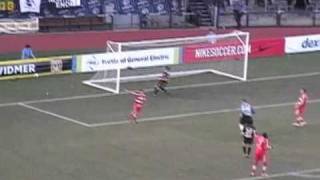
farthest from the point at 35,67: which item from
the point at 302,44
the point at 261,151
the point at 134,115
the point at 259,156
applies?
the point at 261,151

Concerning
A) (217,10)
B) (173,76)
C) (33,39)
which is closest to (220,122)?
(173,76)

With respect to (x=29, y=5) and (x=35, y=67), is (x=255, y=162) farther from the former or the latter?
(x=29, y=5)

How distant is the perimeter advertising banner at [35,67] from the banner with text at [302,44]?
12824 millimetres

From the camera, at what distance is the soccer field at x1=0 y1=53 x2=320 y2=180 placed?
25859 millimetres

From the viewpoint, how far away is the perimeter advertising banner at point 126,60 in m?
39.3

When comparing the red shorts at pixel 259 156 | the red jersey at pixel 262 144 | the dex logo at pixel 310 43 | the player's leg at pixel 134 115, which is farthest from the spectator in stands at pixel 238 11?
the red jersey at pixel 262 144

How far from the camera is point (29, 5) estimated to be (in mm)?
50906

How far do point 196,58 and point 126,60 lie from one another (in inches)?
159

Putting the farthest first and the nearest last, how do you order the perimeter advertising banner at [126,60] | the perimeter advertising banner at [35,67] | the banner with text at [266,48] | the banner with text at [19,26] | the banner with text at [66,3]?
the banner with text at [66,3] → the banner with text at [19,26] → the banner with text at [266,48] → the perimeter advertising banner at [35,67] → the perimeter advertising banner at [126,60]

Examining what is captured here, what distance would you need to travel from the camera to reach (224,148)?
93.7 ft

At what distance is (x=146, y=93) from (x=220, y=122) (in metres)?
6.54

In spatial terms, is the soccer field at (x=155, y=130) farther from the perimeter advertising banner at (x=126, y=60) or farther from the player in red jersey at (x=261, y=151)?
the perimeter advertising banner at (x=126, y=60)

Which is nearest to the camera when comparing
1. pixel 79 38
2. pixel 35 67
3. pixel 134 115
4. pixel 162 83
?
pixel 134 115

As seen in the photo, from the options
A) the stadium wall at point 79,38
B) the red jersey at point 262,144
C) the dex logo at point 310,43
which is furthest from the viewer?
the dex logo at point 310,43
